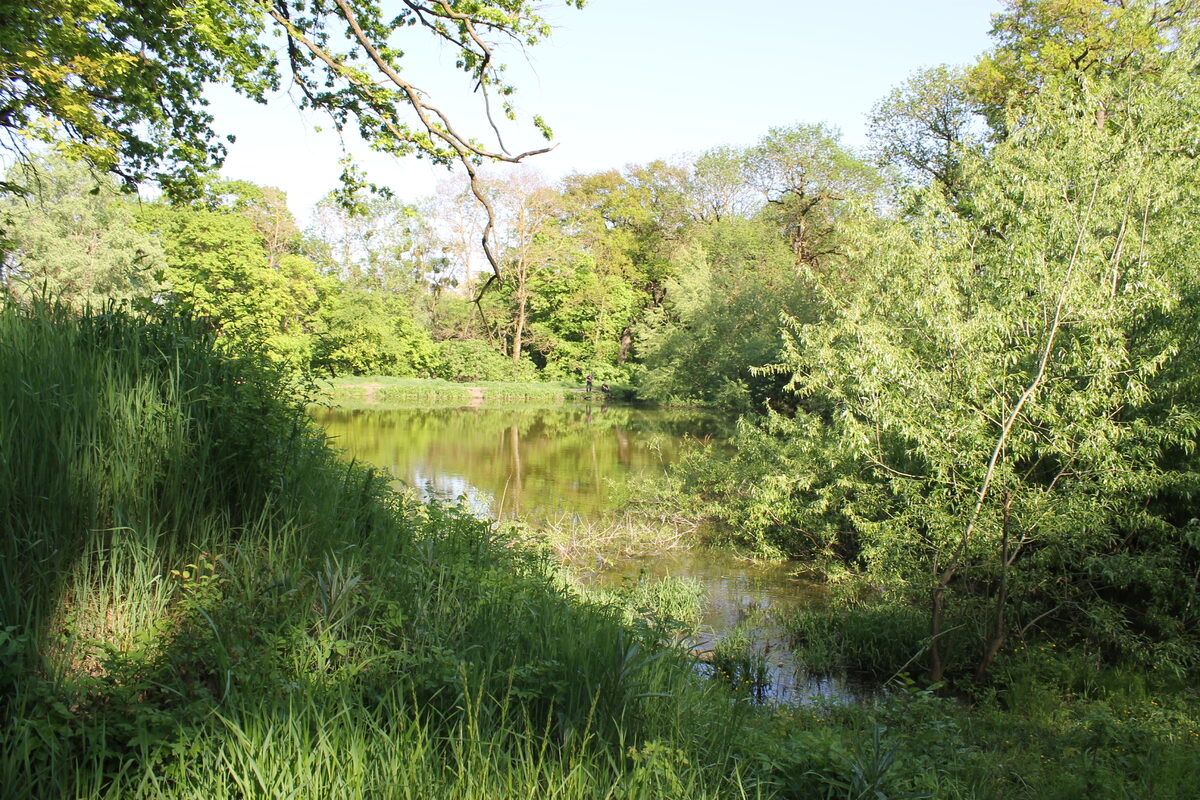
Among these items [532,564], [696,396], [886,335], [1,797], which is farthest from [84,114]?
[696,396]

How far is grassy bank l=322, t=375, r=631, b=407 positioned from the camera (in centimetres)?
3812

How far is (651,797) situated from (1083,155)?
8.40m

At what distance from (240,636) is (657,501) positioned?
1120 centimetres

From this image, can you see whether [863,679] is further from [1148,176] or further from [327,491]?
[1148,176]

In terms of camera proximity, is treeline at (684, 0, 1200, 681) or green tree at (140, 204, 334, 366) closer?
treeline at (684, 0, 1200, 681)

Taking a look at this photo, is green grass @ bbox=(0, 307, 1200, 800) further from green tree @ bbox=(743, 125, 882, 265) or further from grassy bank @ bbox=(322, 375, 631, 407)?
grassy bank @ bbox=(322, 375, 631, 407)

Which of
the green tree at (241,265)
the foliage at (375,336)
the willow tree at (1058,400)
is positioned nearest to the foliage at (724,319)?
the willow tree at (1058,400)

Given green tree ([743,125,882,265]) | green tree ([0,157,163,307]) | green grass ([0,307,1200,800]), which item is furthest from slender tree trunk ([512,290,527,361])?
green grass ([0,307,1200,800])

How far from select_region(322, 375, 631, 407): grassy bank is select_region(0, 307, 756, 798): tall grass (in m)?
32.4

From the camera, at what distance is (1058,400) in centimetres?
741

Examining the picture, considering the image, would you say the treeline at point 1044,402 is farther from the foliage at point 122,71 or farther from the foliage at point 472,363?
the foliage at point 472,363

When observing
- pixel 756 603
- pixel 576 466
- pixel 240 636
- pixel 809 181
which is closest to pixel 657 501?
pixel 756 603

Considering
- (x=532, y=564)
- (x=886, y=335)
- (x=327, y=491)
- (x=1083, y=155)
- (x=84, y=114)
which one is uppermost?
(x=1083, y=155)

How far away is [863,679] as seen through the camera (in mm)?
7504
